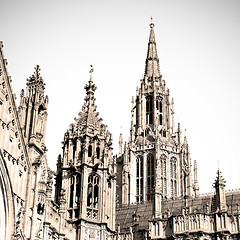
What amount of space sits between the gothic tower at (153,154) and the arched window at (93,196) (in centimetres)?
2630

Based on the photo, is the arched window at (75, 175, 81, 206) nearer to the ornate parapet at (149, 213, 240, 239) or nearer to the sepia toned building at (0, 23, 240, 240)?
the sepia toned building at (0, 23, 240, 240)

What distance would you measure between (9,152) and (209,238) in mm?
19473

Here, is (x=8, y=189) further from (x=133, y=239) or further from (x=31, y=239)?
(x=133, y=239)

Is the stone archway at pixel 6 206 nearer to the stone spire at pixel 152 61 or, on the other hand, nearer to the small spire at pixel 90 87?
the small spire at pixel 90 87

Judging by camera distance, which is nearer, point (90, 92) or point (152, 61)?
point (90, 92)

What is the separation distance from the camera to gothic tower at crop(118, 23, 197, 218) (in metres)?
69.1

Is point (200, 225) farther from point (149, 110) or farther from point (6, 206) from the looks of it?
point (149, 110)

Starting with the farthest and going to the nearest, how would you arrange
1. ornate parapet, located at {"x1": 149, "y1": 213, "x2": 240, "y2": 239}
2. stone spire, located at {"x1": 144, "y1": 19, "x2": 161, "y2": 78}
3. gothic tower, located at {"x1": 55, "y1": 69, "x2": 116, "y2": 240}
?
stone spire, located at {"x1": 144, "y1": 19, "x2": 161, "y2": 78}, ornate parapet, located at {"x1": 149, "y1": 213, "x2": 240, "y2": 239}, gothic tower, located at {"x1": 55, "y1": 69, "x2": 116, "y2": 240}

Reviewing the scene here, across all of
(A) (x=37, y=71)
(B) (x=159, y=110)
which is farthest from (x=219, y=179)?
(B) (x=159, y=110)

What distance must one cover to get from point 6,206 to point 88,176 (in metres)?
13.2

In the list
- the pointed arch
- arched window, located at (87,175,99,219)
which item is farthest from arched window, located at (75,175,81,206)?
the pointed arch

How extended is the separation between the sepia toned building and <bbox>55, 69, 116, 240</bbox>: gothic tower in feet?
0.23

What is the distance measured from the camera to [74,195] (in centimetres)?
3956

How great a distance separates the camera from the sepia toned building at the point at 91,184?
1124 inches
